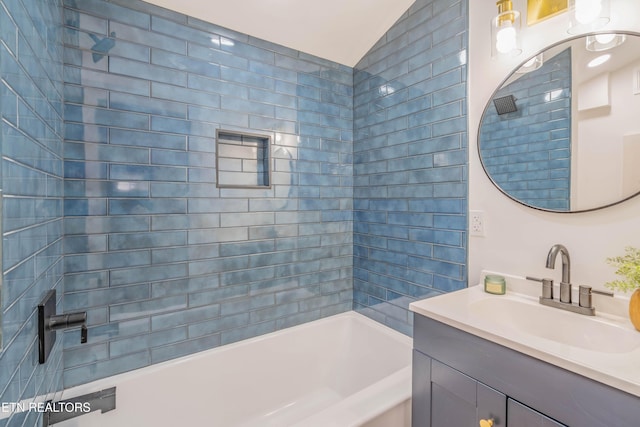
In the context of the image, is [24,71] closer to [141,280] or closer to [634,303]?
[141,280]

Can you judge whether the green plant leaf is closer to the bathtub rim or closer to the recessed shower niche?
the bathtub rim

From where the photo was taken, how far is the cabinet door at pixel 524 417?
35.2 inches

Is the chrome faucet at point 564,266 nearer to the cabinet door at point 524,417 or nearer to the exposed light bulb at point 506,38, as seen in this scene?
the cabinet door at point 524,417

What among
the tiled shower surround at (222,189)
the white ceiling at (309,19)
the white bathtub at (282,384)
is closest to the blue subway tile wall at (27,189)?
the tiled shower surround at (222,189)

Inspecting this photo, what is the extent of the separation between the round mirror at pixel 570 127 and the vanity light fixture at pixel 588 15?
4 cm

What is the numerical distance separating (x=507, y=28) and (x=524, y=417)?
163 cm

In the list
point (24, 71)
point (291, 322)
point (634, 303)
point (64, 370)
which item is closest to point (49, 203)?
point (24, 71)

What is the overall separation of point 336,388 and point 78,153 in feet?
7.29

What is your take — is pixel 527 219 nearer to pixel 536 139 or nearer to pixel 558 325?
pixel 536 139

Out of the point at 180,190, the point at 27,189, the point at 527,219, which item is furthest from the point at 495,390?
the point at 180,190

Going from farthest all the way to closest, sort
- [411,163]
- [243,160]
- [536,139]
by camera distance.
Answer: [243,160] < [411,163] < [536,139]

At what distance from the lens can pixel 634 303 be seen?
1.03 meters

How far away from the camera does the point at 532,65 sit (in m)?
1.41

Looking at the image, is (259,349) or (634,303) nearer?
(634,303)
